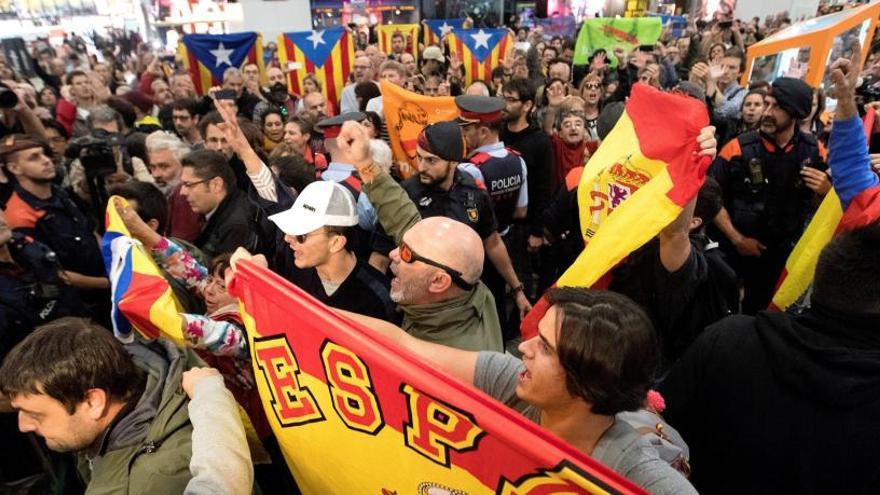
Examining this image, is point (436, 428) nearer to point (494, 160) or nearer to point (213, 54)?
point (494, 160)

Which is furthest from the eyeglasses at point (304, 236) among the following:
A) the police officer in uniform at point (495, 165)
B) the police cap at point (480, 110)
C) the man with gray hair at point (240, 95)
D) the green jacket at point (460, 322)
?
the man with gray hair at point (240, 95)

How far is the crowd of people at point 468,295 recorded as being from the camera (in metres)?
1.44

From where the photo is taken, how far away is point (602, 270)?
2.11 m

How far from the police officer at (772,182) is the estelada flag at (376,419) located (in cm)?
339

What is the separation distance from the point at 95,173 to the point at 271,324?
3332 millimetres

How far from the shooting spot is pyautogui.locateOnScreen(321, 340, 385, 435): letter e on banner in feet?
4.70

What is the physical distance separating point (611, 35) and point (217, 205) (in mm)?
8952

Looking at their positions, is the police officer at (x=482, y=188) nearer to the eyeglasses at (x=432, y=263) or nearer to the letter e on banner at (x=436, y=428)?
the eyeglasses at (x=432, y=263)

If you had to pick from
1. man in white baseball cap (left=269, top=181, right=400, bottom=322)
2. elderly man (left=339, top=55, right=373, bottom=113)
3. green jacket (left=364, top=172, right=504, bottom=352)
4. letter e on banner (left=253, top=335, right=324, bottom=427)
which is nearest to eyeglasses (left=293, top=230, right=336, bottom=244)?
man in white baseball cap (left=269, top=181, right=400, bottom=322)

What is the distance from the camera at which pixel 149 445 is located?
1494 mm

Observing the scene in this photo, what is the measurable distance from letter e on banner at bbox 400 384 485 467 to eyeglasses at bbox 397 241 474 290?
2.56 feet

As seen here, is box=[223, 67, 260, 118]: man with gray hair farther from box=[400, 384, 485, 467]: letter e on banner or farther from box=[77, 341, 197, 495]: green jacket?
box=[400, 384, 485, 467]: letter e on banner

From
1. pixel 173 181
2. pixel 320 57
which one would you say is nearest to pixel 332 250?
pixel 173 181

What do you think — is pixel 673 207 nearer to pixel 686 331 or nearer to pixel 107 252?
pixel 686 331
